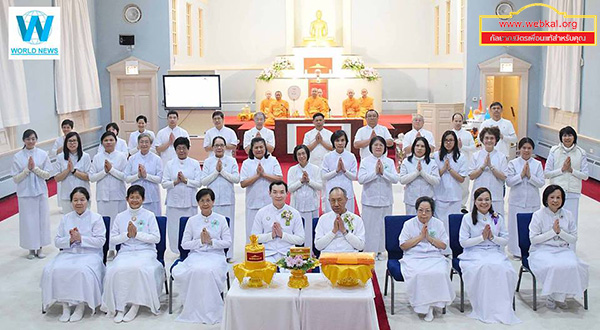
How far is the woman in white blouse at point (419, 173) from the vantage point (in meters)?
9.41

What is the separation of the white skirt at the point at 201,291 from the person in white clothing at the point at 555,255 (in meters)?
3.27

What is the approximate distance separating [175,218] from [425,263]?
366 cm

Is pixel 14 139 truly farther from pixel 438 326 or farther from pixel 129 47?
pixel 438 326

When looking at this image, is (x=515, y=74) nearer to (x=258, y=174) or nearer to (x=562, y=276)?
(x=258, y=174)

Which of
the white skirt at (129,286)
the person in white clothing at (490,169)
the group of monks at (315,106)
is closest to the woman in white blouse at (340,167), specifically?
the person in white clothing at (490,169)

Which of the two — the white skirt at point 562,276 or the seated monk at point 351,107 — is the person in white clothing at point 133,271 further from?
the seated monk at point 351,107

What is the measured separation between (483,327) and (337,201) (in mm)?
1874

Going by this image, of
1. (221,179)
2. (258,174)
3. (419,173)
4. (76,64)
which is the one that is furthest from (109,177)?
(76,64)

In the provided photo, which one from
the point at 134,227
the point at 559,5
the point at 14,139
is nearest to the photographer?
the point at 134,227

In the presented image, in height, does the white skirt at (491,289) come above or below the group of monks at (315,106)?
below

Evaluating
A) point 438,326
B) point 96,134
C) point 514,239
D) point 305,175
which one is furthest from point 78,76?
point 438,326

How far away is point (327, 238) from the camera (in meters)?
7.70

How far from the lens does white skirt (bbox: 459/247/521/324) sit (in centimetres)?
745

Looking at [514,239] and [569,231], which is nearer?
[569,231]
